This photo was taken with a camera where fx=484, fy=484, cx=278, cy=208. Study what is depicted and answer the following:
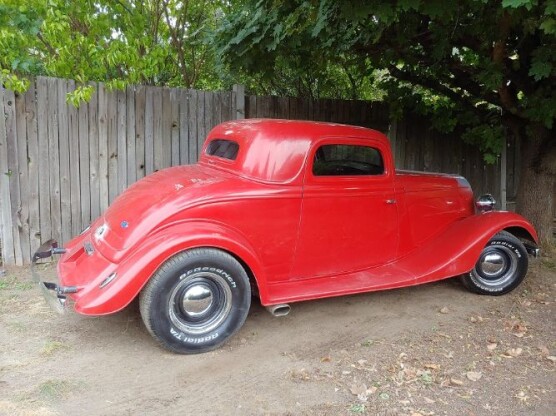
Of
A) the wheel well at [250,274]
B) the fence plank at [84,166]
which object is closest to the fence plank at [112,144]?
the fence plank at [84,166]

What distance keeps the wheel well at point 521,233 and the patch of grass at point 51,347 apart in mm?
4665

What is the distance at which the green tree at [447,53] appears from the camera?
14.9 ft

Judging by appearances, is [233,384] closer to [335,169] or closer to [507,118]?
[335,169]

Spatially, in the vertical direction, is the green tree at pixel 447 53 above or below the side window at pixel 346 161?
above

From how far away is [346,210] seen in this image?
4512mm

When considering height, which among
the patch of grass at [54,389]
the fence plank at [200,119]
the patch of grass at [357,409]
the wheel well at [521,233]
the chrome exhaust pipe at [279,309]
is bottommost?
the patch of grass at [54,389]

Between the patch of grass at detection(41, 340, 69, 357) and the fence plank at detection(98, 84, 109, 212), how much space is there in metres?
2.32

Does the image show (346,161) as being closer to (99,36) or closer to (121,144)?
(121,144)

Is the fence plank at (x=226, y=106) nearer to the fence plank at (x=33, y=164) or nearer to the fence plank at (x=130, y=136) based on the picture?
the fence plank at (x=130, y=136)

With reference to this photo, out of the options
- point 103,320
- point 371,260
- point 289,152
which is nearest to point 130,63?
point 289,152

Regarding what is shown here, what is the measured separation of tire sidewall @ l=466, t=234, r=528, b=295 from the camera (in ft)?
17.0

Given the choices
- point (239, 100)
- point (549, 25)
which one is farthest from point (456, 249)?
point (239, 100)

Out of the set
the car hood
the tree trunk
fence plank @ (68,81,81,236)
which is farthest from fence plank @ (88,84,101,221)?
the tree trunk

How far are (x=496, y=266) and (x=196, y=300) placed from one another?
3.31 metres
